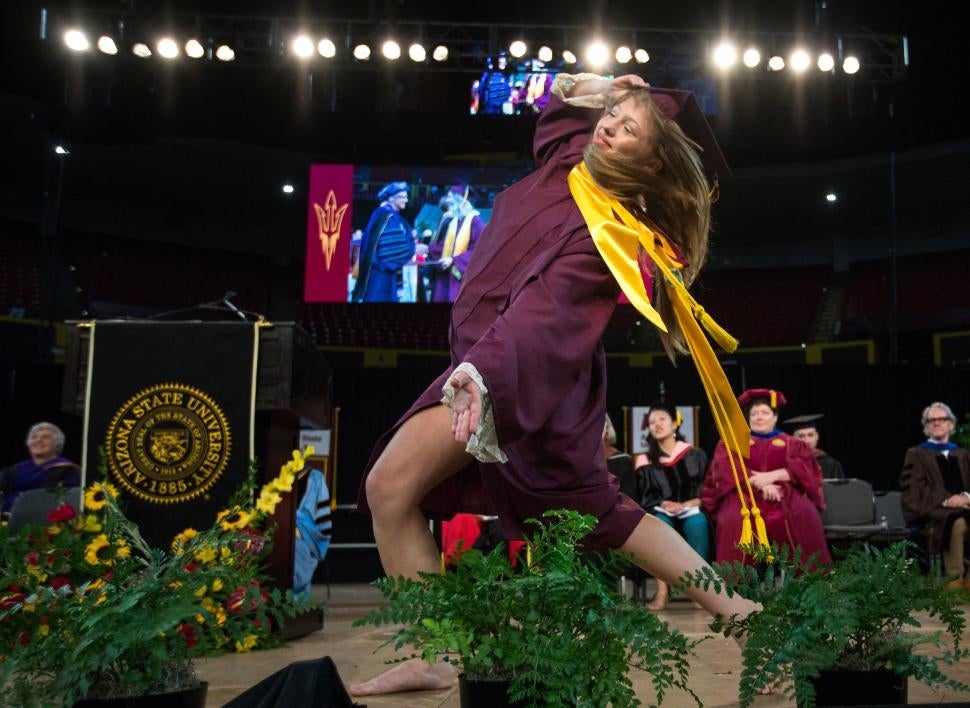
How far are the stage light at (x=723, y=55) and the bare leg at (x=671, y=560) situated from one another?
30.4 feet

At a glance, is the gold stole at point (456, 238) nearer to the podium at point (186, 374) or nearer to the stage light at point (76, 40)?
the stage light at point (76, 40)

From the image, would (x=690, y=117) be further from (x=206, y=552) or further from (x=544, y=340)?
(x=206, y=552)

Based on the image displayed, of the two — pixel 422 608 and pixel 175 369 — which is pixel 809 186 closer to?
pixel 175 369

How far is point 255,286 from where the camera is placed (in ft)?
57.2

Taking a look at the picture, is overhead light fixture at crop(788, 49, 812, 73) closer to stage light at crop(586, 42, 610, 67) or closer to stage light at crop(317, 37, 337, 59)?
stage light at crop(586, 42, 610, 67)

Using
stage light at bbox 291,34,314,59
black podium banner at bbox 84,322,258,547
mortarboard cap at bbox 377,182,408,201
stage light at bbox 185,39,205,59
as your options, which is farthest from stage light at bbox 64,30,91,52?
black podium banner at bbox 84,322,258,547

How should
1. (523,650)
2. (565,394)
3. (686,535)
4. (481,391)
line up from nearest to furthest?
(523,650)
(481,391)
(565,394)
(686,535)

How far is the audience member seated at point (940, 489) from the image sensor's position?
7.18m

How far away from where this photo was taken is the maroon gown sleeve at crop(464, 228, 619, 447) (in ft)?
5.22

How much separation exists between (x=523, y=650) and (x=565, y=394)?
0.57 m

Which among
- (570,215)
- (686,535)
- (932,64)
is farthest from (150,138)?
(570,215)

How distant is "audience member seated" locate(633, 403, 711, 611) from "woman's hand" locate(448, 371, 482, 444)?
5.60 metres

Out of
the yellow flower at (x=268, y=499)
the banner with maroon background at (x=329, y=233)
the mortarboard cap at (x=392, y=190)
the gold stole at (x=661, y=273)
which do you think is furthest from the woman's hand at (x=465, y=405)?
the mortarboard cap at (x=392, y=190)

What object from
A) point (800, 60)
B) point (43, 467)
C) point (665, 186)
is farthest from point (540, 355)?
point (800, 60)
